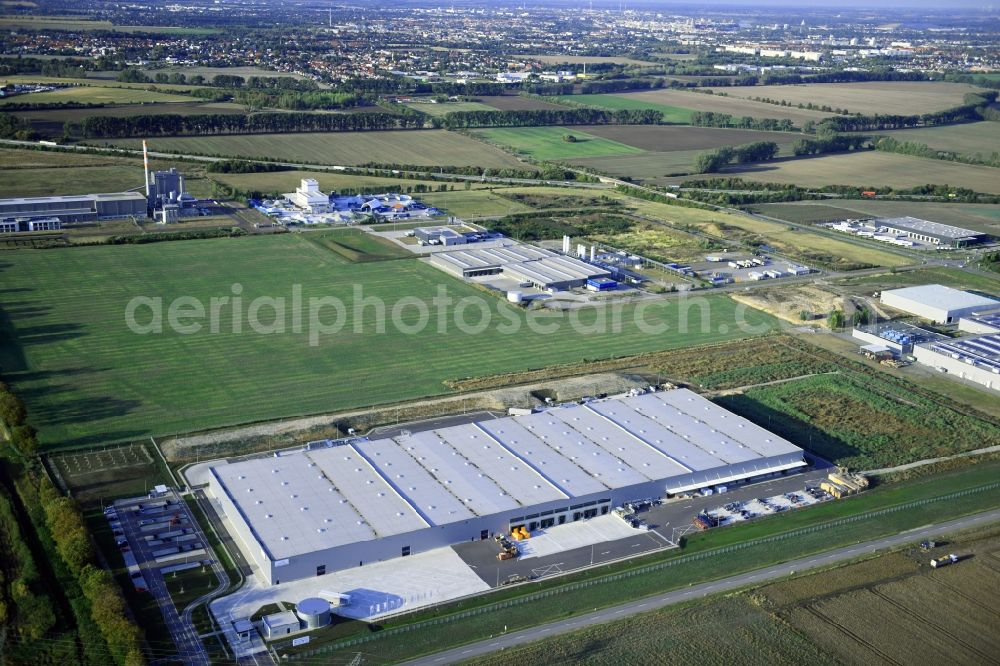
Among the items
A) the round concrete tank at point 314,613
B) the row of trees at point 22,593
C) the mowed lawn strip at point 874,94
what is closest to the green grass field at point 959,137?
the mowed lawn strip at point 874,94

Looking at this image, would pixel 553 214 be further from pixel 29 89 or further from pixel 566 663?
pixel 29 89

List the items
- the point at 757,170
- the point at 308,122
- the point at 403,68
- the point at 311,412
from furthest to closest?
1. the point at 403,68
2. the point at 308,122
3. the point at 757,170
4. the point at 311,412

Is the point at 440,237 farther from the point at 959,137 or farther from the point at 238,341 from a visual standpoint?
the point at 959,137

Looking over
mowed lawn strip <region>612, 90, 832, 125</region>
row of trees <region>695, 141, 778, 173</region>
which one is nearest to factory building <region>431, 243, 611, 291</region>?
row of trees <region>695, 141, 778, 173</region>

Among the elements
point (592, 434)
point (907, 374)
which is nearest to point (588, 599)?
point (592, 434)

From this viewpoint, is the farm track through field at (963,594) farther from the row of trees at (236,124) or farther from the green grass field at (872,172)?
the row of trees at (236,124)

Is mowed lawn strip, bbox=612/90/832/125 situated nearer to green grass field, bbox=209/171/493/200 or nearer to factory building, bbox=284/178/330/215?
green grass field, bbox=209/171/493/200
